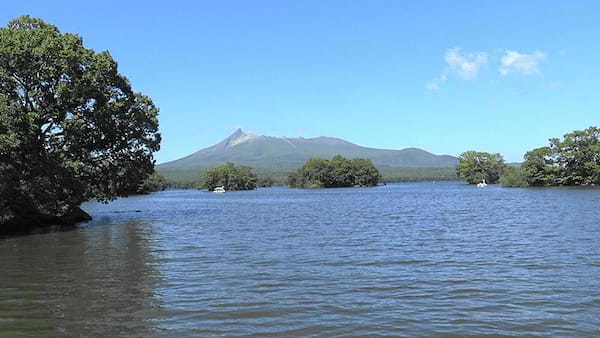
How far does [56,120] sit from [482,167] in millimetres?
172826

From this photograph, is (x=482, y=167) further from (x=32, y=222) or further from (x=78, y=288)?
(x=78, y=288)

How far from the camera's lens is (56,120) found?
33.7m

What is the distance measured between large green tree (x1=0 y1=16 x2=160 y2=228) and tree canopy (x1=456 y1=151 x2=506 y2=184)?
16569cm

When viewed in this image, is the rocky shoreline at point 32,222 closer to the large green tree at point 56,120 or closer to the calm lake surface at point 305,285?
the large green tree at point 56,120

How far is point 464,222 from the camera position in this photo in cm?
3475

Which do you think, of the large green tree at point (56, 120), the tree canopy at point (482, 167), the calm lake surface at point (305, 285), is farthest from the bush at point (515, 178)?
the large green tree at point (56, 120)

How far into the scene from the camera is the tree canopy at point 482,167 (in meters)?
183

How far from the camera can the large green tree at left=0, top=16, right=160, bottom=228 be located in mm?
29281

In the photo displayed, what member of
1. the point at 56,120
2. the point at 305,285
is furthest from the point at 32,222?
the point at 305,285

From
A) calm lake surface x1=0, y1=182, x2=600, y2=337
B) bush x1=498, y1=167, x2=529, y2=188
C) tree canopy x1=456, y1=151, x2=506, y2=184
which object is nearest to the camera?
calm lake surface x1=0, y1=182, x2=600, y2=337

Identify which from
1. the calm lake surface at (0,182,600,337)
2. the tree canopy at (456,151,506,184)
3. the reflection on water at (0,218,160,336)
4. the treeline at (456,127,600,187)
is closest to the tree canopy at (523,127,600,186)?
the treeline at (456,127,600,187)

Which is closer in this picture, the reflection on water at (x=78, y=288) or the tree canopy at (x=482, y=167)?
the reflection on water at (x=78, y=288)

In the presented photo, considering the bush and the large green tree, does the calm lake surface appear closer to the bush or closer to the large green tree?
the large green tree

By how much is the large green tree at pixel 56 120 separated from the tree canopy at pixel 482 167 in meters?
166
